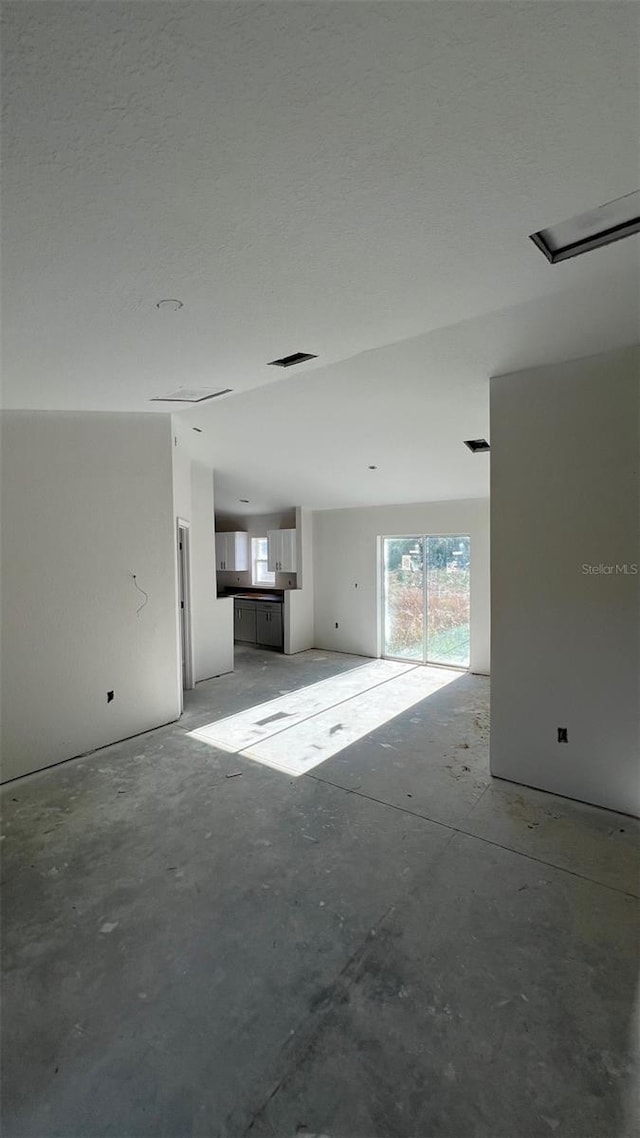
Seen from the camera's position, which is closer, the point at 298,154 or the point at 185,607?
the point at 298,154

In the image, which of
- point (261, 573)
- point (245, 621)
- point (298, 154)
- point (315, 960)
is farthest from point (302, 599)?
point (298, 154)

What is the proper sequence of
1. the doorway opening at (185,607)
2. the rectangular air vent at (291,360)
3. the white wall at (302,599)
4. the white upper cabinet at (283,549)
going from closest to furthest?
the rectangular air vent at (291,360)
the doorway opening at (185,607)
the white wall at (302,599)
the white upper cabinet at (283,549)

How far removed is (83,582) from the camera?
4.01 m

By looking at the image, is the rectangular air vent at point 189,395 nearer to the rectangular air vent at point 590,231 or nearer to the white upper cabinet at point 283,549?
the rectangular air vent at point 590,231

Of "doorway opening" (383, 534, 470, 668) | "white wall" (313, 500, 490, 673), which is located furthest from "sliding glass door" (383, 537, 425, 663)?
"white wall" (313, 500, 490, 673)

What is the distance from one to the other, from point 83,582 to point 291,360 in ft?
8.01

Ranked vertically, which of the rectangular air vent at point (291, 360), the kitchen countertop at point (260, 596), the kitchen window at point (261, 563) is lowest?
the kitchen countertop at point (260, 596)

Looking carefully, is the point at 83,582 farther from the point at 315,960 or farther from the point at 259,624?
the point at 259,624

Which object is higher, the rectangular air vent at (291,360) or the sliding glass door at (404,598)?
the rectangular air vent at (291,360)

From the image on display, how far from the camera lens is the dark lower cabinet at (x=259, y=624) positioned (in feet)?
27.6

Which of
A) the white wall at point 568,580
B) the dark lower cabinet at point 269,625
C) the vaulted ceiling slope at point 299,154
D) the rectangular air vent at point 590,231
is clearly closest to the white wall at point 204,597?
the dark lower cabinet at point 269,625

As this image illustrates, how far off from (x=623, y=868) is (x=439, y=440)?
374 cm

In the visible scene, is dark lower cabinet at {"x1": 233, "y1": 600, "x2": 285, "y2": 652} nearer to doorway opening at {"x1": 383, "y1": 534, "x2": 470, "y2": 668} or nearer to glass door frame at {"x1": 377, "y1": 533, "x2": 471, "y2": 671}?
glass door frame at {"x1": 377, "y1": 533, "x2": 471, "y2": 671}

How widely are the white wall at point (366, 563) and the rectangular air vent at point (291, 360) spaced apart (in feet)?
13.8
